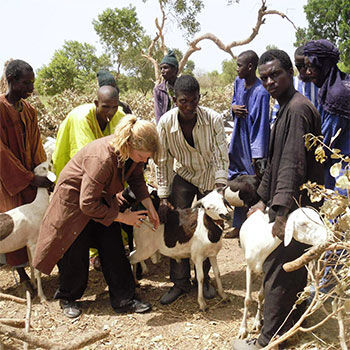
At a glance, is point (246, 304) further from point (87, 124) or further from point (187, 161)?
point (87, 124)

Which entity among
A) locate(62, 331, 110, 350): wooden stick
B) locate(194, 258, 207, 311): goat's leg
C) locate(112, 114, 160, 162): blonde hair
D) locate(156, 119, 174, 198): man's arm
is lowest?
locate(194, 258, 207, 311): goat's leg

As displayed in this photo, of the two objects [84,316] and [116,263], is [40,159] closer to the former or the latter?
[116,263]

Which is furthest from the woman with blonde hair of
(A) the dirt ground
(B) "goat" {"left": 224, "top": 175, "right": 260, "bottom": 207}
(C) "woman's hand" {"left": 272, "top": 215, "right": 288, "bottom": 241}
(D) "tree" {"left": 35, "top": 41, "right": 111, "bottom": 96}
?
(D) "tree" {"left": 35, "top": 41, "right": 111, "bottom": 96}

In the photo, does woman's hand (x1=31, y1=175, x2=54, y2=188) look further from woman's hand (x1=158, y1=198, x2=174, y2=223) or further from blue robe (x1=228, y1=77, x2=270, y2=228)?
blue robe (x1=228, y1=77, x2=270, y2=228)

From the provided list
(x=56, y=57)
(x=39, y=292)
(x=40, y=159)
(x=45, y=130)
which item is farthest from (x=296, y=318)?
(x=56, y=57)

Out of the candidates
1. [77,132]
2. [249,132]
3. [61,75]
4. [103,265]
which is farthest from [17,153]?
[61,75]

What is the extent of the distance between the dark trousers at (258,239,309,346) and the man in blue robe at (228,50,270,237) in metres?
1.77

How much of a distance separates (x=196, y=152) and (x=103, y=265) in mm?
1553

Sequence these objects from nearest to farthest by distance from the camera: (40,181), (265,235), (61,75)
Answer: (265,235), (40,181), (61,75)

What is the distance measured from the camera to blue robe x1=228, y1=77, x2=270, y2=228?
488cm

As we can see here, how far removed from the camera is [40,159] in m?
4.42

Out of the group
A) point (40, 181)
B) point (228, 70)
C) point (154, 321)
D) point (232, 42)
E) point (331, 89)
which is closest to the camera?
point (331, 89)

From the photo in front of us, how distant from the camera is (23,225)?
398 cm

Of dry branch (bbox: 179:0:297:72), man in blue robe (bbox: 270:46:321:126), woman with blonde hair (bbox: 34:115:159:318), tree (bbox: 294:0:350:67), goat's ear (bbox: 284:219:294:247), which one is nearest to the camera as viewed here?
goat's ear (bbox: 284:219:294:247)
